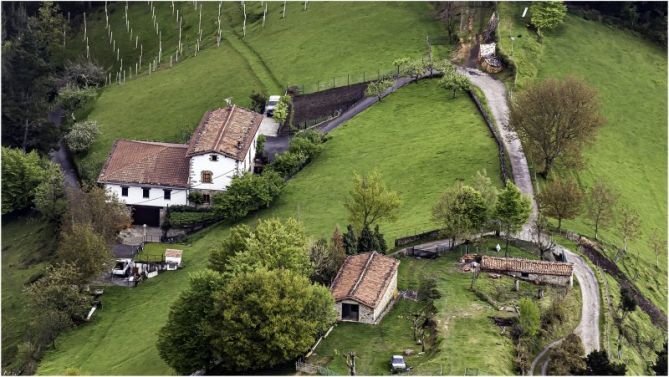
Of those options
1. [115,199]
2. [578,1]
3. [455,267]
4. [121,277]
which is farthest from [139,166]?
[578,1]

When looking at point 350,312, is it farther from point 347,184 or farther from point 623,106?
point 623,106

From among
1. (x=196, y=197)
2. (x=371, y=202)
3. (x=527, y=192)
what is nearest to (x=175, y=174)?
(x=196, y=197)

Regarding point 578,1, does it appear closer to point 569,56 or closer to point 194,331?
Answer: point 569,56

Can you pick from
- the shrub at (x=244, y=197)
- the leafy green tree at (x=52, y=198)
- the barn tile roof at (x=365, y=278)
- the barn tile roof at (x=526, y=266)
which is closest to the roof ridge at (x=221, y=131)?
the shrub at (x=244, y=197)

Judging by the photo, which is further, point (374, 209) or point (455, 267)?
point (374, 209)

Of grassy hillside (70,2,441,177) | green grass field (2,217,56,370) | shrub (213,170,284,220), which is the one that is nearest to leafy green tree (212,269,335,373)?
green grass field (2,217,56,370)

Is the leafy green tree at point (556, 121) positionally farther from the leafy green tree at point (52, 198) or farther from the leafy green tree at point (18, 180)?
the leafy green tree at point (18, 180)
